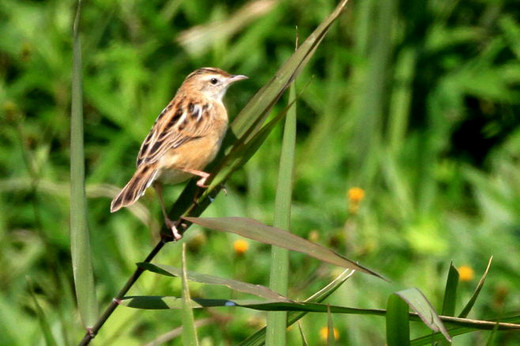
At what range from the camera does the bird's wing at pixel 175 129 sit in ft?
11.5

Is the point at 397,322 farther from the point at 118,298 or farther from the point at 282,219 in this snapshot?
the point at 118,298

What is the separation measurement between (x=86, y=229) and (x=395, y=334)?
706 mm

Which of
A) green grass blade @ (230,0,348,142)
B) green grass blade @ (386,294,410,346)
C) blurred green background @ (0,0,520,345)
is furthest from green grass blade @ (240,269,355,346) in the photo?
blurred green background @ (0,0,520,345)

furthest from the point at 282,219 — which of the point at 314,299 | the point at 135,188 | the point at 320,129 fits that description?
the point at 320,129

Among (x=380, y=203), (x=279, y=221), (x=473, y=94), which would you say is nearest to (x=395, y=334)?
(x=279, y=221)

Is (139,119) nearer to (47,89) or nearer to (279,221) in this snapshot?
(47,89)

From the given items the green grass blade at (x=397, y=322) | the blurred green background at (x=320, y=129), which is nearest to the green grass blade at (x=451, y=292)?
the green grass blade at (x=397, y=322)

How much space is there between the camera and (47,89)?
20.8 feet

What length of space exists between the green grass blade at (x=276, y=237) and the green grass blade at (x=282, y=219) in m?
0.11

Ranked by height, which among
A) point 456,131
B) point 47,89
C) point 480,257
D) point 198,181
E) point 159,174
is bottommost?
point 198,181

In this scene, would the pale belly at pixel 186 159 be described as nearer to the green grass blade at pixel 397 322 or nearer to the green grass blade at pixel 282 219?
the green grass blade at pixel 282 219

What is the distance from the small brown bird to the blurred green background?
158cm

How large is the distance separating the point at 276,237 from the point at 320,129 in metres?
4.15

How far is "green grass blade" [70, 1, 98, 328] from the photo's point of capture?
2293 mm
